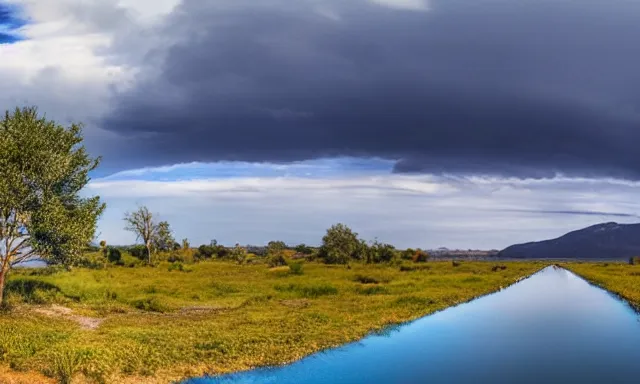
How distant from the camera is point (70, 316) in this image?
37.8m

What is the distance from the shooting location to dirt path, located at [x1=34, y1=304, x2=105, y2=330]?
115 feet

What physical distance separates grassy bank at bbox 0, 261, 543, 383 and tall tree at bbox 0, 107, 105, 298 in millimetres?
4298

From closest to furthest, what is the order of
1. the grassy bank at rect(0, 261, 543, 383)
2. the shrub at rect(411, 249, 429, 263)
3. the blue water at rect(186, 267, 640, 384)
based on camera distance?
the grassy bank at rect(0, 261, 543, 383), the blue water at rect(186, 267, 640, 384), the shrub at rect(411, 249, 429, 263)

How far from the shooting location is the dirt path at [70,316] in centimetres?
3509

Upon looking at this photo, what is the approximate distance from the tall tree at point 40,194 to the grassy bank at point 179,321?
4.30 m

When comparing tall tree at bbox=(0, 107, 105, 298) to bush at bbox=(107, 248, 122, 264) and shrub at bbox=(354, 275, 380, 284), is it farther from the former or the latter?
bush at bbox=(107, 248, 122, 264)

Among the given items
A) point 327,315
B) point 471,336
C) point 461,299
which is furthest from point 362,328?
point 461,299

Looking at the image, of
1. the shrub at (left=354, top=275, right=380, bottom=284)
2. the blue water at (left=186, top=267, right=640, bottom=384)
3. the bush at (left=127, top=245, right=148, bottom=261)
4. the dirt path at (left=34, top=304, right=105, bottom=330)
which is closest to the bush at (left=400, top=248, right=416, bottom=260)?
the bush at (left=127, top=245, right=148, bottom=261)

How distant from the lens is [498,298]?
204 feet

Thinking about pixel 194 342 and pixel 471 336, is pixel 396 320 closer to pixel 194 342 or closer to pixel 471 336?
pixel 471 336

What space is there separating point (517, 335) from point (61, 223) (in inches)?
1211

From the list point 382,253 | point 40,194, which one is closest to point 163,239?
point 382,253

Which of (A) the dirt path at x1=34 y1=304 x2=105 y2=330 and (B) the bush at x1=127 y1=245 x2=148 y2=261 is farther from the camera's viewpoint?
(B) the bush at x1=127 y1=245 x2=148 y2=261

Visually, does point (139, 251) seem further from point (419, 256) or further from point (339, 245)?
point (419, 256)
